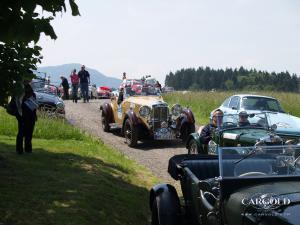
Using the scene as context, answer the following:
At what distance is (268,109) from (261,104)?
11.7 inches

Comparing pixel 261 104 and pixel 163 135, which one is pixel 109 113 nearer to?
pixel 163 135

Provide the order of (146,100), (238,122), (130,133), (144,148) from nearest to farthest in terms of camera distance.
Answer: (238,122) < (144,148) < (130,133) < (146,100)

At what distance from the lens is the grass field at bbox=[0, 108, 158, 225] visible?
6.52m

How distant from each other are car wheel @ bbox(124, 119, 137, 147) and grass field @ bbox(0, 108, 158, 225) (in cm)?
160

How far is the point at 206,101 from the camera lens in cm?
2588

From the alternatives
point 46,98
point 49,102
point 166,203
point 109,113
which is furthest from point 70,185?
point 46,98

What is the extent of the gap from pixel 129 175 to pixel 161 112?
190 inches

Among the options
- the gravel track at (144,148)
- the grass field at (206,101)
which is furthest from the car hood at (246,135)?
the grass field at (206,101)

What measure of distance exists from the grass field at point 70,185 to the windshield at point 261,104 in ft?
17.4

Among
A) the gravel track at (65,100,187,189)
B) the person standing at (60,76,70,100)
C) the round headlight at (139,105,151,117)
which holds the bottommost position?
the gravel track at (65,100,187,189)

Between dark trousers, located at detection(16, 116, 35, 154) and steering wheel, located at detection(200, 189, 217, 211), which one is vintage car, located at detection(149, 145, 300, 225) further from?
dark trousers, located at detection(16, 116, 35, 154)

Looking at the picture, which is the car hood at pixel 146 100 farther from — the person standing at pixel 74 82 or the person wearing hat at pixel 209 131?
the person standing at pixel 74 82

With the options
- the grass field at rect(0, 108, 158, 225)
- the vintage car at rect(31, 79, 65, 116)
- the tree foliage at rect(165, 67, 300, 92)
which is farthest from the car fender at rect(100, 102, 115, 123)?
the tree foliage at rect(165, 67, 300, 92)

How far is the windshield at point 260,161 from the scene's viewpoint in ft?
16.4
